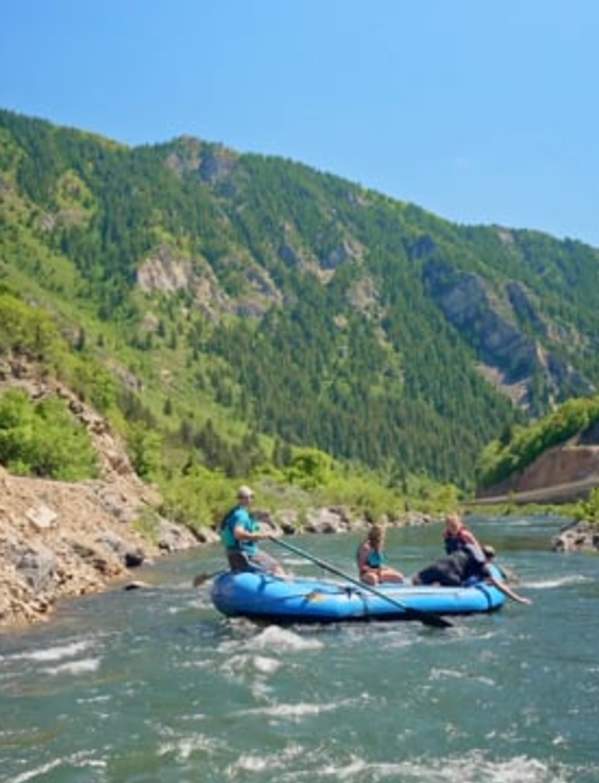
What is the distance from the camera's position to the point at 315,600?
22.1m

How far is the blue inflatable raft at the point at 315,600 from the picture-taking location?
22094mm

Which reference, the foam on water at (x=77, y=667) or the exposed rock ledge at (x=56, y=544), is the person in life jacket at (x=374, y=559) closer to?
the exposed rock ledge at (x=56, y=544)

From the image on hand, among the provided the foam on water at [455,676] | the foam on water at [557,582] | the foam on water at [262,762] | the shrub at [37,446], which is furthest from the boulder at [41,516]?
the shrub at [37,446]

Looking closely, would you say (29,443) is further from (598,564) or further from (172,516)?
(598,564)

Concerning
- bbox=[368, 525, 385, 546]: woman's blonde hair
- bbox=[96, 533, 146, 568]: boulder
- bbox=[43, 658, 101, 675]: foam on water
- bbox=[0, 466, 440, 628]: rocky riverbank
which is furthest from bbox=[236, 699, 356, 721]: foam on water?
bbox=[96, 533, 146, 568]: boulder

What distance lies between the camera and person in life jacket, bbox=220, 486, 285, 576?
888 inches

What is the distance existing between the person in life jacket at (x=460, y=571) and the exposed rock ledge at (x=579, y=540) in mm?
20588

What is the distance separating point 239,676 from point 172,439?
126 metres

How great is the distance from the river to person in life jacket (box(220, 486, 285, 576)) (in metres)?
1.39

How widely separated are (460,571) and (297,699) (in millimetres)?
10957

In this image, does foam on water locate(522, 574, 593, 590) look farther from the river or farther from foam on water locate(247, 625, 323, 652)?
foam on water locate(247, 625, 323, 652)

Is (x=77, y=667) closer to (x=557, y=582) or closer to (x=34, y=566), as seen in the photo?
(x=34, y=566)

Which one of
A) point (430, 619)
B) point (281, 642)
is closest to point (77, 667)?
point (281, 642)

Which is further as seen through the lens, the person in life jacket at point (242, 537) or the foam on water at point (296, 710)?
the person in life jacket at point (242, 537)
